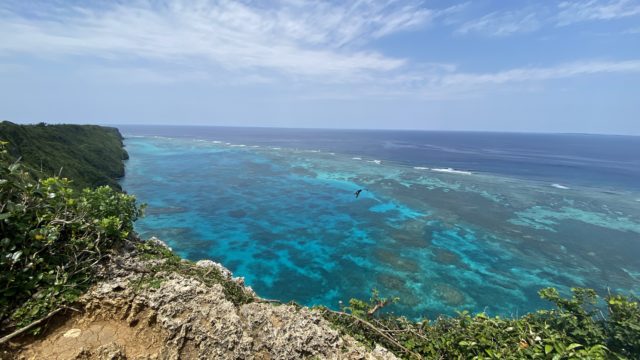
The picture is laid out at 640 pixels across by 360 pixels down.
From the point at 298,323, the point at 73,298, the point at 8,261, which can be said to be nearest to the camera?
the point at 8,261

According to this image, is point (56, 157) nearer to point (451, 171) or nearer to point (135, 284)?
point (135, 284)

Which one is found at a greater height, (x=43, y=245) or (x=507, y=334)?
(x=43, y=245)

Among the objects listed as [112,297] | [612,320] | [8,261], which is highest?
[8,261]

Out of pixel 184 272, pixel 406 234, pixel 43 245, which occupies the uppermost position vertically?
pixel 43 245

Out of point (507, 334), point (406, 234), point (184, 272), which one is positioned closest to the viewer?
point (184, 272)

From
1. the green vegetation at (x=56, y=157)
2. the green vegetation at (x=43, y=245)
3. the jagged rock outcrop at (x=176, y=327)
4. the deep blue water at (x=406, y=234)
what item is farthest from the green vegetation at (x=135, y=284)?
the green vegetation at (x=56, y=157)

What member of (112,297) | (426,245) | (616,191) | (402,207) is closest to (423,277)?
(426,245)

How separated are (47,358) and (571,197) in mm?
77800

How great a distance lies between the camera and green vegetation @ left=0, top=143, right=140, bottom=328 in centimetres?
698

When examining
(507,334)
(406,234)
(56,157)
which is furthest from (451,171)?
(56,157)

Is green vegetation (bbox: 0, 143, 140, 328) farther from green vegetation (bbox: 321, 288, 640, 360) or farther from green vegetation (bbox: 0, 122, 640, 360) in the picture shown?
green vegetation (bbox: 321, 288, 640, 360)

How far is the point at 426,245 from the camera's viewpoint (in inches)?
1451

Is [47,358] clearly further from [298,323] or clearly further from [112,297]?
[298,323]

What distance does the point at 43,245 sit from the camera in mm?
7707
